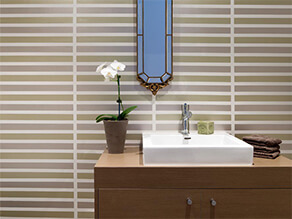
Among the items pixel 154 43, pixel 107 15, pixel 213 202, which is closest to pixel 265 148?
pixel 213 202

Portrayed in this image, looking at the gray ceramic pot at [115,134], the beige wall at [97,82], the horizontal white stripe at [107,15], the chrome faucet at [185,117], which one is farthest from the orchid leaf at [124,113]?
the horizontal white stripe at [107,15]

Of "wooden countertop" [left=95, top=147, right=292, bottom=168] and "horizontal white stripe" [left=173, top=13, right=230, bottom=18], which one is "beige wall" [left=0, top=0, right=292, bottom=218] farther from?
"wooden countertop" [left=95, top=147, right=292, bottom=168]

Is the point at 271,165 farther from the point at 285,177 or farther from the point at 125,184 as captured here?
the point at 125,184

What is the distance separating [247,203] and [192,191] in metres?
0.28

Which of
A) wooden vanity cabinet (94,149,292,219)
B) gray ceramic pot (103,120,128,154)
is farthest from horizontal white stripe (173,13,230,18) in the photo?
wooden vanity cabinet (94,149,292,219)

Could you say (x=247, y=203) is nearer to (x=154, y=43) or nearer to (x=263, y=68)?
(x=263, y=68)

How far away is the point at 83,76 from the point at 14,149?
27.3 inches

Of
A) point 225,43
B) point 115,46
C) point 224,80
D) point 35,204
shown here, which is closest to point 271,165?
point 224,80

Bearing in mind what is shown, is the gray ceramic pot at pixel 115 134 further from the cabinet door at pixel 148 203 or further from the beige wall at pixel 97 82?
the cabinet door at pixel 148 203

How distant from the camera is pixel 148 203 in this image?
53.7 inches

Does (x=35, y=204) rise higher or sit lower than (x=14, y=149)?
lower

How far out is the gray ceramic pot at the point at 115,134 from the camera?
1620 millimetres

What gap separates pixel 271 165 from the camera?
4.53 feet

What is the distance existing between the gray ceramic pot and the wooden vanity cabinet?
28 cm
